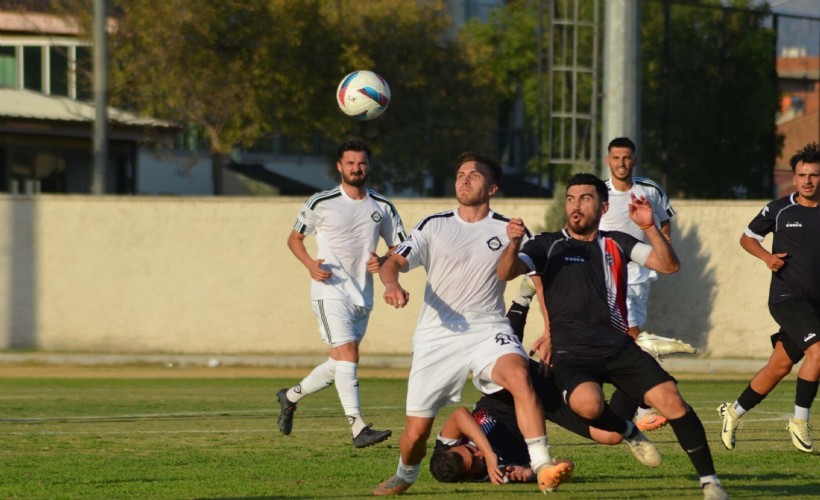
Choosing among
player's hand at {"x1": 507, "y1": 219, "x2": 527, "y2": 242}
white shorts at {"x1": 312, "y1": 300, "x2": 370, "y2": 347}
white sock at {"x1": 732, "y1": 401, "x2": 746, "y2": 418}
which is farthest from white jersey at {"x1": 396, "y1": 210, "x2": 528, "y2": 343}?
white shorts at {"x1": 312, "y1": 300, "x2": 370, "y2": 347}

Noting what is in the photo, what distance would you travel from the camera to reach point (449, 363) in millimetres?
8688

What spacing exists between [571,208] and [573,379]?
94 centimetres

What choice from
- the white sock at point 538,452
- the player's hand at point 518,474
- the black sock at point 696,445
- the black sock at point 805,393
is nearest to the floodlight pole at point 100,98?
the black sock at point 805,393

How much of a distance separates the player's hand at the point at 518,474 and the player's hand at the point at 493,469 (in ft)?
0.37

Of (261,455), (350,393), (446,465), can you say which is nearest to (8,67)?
(350,393)

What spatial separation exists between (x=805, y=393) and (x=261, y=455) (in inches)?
155

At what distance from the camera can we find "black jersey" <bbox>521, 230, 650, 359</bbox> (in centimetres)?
836

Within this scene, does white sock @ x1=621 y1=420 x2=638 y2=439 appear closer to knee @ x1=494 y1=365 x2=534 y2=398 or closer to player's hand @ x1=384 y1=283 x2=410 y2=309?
knee @ x1=494 y1=365 x2=534 y2=398

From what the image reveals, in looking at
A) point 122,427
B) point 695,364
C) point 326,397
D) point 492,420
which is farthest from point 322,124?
point 492,420

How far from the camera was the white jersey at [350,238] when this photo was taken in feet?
40.0

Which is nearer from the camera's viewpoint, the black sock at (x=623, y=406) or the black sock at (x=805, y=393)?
the black sock at (x=623, y=406)

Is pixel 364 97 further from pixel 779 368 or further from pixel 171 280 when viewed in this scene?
pixel 171 280

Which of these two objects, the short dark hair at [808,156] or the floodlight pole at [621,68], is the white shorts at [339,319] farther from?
the floodlight pole at [621,68]

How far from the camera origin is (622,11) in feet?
70.9
